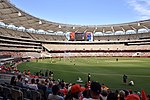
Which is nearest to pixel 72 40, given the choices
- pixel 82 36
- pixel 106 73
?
pixel 82 36

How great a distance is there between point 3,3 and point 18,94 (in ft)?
196

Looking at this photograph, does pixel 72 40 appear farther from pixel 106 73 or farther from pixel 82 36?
pixel 106 73

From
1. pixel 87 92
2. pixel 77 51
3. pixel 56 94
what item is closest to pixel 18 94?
pixel 56 94

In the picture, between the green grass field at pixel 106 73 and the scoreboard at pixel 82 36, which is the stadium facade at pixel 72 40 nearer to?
the scoreboard at pixel 82 36

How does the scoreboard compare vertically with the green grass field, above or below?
above

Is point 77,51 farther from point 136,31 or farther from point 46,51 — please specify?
point 136,31

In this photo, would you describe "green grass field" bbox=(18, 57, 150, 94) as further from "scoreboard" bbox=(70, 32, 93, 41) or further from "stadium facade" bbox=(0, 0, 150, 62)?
"scoreboard" bbox=(70, 32, 93, 41)

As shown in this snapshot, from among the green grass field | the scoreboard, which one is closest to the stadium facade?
the scoreboard

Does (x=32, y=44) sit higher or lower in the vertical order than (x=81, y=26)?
lower

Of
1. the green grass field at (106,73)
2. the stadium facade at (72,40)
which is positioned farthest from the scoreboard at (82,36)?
the green grass field at (106,73)

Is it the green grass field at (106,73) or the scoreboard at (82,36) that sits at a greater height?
the scoreboard at (82,36)

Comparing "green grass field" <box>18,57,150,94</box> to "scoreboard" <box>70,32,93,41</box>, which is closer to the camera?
"green grass field" <box>18,57,150,94</box>

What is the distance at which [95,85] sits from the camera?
503cm

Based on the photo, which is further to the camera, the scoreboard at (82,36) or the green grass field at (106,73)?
the scoreboard at (82,36)
